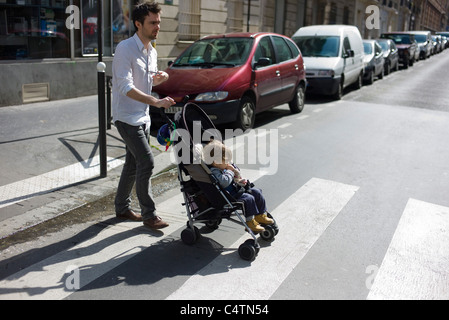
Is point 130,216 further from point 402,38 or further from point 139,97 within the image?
point 402,38

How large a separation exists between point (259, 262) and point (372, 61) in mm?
13724

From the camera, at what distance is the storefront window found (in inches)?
367

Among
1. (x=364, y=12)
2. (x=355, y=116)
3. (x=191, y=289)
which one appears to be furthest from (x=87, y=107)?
(x=364, y=12)

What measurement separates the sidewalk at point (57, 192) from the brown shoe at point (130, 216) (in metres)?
0.58

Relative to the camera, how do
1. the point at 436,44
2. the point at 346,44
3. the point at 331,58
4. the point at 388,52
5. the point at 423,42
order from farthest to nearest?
the point at 436,44 → the point at 423,42 → the point at 388,52 → the point at 346,44 → the point at 331,58

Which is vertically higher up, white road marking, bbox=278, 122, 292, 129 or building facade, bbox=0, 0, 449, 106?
building facade, bbox=0, 0, 449, 106

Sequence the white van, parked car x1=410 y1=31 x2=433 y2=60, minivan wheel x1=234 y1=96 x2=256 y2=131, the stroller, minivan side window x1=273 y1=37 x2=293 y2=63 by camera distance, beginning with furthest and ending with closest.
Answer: parked car x1=410 y1=31 x2=433 y2=60 → the white van → minivan side window x1=273 y1=37 x2=293 y2=63 → minivan wheel x1=234 y1=96 x2=256 y2=131 → the stroller

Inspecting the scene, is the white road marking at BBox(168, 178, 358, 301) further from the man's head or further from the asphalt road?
the man's head

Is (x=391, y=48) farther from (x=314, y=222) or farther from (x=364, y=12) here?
(x=364, y=12)

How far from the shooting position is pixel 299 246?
397 cm

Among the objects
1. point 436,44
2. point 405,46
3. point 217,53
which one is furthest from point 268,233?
point 436,44

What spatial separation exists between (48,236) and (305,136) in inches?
204

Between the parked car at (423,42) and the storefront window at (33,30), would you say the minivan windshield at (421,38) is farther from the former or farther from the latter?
the storefront window at (33,30)

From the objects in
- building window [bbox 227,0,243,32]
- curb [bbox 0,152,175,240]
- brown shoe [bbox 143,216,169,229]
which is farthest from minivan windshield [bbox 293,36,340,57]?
brown shoe [bbox 143,216,169,229]
